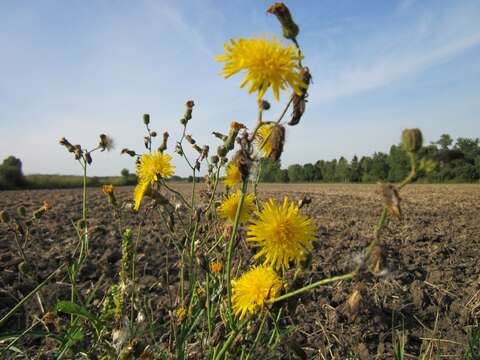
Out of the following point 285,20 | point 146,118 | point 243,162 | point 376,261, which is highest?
point 285,20

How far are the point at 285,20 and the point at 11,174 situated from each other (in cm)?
2909

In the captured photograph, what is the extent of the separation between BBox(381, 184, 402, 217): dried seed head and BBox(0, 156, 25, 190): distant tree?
2811 cm

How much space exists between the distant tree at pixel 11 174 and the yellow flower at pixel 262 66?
2769cm

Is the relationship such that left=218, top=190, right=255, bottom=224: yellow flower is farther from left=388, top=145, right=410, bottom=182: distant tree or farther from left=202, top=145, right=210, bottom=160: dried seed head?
left=388, top=145, right=410, bottom=182: distant tree

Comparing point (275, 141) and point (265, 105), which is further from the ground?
point (265, 105)

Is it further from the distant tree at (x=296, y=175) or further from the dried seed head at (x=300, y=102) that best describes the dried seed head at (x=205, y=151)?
the distant tree at (x=296, y=175)

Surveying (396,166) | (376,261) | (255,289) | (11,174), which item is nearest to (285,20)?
(376,261)

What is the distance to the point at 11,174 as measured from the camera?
986 inches

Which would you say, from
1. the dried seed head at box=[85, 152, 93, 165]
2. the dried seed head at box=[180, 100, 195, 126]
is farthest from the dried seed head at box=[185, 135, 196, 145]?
the dried seed head at box=[85, 152, 93, 165]

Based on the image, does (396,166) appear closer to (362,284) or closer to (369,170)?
(369,170)

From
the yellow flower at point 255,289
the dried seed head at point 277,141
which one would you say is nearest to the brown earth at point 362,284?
the yellow flower at point 255,289

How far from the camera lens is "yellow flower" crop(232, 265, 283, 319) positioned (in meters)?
1.39

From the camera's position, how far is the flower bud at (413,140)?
1054mm

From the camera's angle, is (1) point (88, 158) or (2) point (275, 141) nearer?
(2) point (275, 141)
